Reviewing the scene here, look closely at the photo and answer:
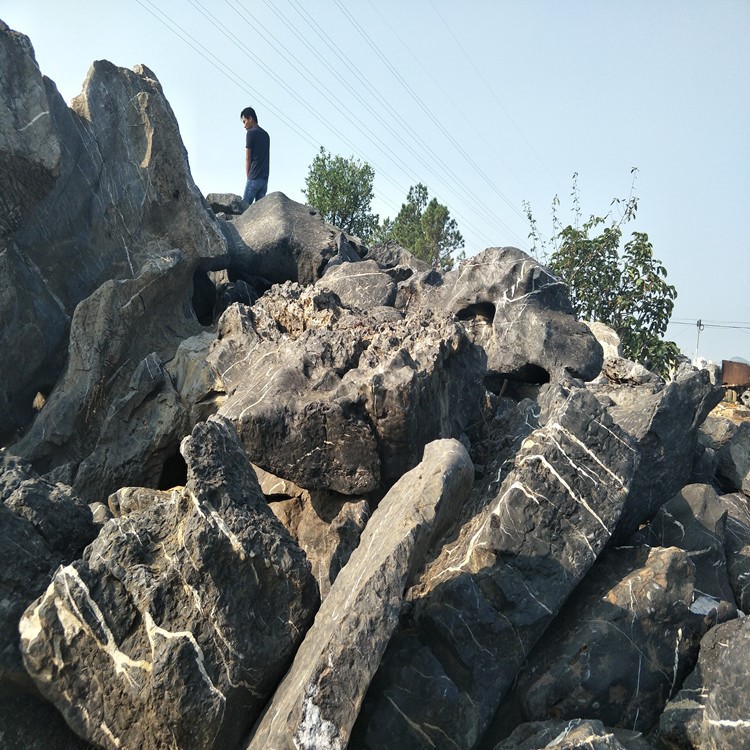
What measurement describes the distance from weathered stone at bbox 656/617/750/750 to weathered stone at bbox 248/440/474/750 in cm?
167

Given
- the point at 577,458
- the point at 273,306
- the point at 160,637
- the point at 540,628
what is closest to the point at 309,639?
the point at 160,637

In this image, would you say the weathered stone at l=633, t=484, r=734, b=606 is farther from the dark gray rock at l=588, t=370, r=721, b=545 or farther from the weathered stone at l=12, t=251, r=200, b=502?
the weathered stone at l=12, t=251, r=200, b=502

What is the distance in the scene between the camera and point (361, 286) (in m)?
9.24

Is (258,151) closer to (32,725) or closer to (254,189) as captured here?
(254,189)

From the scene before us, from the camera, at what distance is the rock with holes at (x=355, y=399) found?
18.3ft

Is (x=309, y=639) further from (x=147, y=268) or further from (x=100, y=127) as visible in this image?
(x=100, y=127)

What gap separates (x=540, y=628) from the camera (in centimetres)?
475

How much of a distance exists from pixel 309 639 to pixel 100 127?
21.8 ft

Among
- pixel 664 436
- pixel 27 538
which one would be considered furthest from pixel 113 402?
pixel 664 436

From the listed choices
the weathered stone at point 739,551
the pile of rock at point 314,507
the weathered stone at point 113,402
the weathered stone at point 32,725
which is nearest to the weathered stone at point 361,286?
the pile of rock at point 314,507

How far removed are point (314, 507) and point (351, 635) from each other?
84.2 inches

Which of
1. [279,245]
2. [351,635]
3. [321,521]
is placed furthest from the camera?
[279,245]

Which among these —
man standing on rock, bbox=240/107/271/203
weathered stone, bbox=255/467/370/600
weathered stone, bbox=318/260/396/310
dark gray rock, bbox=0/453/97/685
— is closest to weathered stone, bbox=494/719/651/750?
weathered stone, bbox=255/467/370/600

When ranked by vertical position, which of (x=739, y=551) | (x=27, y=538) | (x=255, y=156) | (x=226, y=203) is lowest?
(x=27, y=538)
